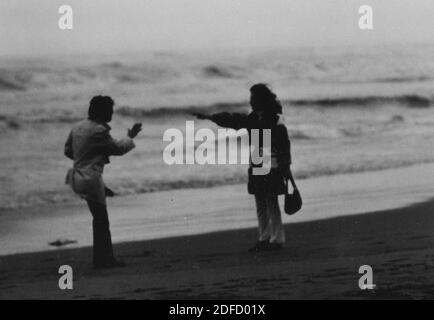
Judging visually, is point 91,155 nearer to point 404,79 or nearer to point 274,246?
point 274,246

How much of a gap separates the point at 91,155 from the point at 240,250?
136 cm

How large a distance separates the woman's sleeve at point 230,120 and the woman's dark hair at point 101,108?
71cm

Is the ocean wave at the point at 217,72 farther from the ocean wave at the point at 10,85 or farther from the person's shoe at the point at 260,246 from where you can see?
the person's shoe at the point at 260,246

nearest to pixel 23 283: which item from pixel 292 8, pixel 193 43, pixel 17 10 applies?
pixel 17 10

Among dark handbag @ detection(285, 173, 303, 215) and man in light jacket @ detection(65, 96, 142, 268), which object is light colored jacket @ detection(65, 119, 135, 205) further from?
dark handbag @ detection(285, 173, 303, 215)

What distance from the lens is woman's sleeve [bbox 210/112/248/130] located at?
24.8 ft

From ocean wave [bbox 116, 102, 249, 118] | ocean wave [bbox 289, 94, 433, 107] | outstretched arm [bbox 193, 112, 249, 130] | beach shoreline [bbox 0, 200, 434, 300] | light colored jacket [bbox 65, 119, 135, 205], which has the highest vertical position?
ocean wave [bbox 116, 102, 249, 118]

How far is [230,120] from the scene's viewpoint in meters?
7.63

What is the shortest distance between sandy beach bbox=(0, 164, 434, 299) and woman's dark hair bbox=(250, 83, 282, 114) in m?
1.03

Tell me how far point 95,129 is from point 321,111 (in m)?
8.58

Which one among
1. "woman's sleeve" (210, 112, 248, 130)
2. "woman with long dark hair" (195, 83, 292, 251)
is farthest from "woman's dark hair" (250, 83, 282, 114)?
"woman's sleeve" (210, 112, 248, 130)

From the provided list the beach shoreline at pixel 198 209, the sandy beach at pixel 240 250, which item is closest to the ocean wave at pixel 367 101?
the beach shoreline at pixel 198 209

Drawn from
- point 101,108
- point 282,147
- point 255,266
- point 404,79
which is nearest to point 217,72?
point 404,79

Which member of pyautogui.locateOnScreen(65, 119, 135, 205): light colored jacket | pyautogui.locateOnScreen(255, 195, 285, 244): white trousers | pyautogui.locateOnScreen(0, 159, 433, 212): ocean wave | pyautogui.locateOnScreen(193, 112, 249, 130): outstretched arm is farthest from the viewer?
pyautogui.locateOnScreen(0, 159, 433, 212): ocean wave
